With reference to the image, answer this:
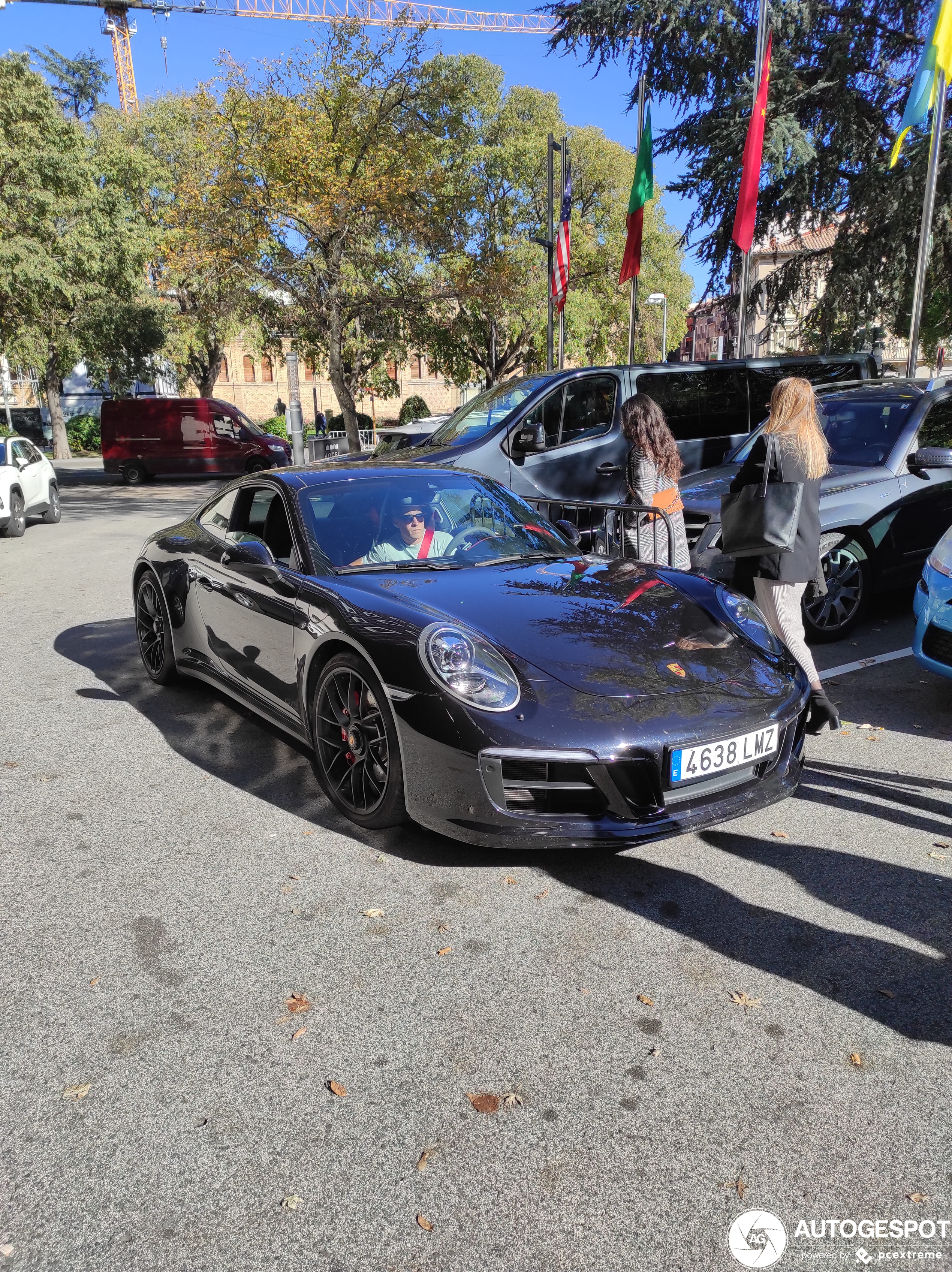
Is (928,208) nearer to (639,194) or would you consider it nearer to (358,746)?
(639,194)

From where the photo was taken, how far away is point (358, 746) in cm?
378

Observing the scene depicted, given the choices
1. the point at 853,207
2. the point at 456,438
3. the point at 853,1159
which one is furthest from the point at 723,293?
the point at 853,1159

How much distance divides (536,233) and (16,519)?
2722 cm

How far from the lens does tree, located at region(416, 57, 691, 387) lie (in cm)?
3516

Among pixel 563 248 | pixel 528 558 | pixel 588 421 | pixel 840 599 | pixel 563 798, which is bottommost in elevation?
pixel 840 599

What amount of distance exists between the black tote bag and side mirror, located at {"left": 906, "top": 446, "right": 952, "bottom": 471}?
1337 mm

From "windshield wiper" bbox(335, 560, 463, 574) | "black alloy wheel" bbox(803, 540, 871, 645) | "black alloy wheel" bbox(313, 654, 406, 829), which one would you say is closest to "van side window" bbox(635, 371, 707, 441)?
"black alloy wheel" bbox(803, 540, 871, 645)

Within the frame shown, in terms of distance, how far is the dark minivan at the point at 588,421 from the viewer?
945cm

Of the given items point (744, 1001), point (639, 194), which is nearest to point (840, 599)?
point (744, 1001)

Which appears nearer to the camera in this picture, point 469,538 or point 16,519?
point 469,538

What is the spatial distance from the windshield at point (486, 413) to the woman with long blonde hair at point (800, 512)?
5184 mm

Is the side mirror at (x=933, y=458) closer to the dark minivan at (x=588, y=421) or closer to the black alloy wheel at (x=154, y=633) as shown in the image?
the dark minivan at (x=588, y=421)

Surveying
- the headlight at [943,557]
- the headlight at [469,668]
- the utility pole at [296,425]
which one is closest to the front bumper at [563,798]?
the headlight at [469,668]

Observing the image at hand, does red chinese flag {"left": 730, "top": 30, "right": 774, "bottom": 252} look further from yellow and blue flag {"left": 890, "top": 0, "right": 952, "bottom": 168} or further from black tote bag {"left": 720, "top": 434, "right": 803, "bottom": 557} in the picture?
black tote bag {"left": 720, "top": 434, "right": 803, "bottom": 557}
